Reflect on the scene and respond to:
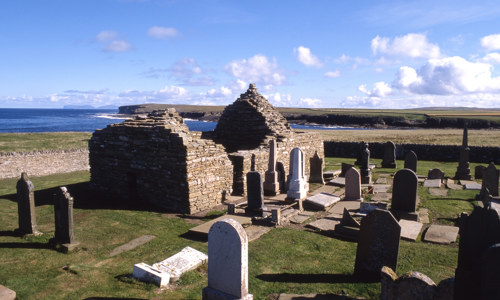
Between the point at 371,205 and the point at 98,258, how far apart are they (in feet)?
27.8

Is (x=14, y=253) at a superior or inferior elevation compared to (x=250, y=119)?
inferior

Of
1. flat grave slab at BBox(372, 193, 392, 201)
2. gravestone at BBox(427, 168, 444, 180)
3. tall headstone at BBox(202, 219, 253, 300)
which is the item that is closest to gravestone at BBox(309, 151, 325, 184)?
flat grave slab at BBox(372, 193, 392, 201)

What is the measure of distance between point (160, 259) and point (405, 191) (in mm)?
7635

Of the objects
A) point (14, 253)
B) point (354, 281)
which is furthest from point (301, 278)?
point (14, 253)

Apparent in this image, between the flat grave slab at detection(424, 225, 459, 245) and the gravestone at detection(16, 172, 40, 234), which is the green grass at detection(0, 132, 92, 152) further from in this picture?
the flat grave slab at detection(424, 225, 459, 245)

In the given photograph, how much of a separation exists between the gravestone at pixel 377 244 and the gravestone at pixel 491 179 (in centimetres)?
922

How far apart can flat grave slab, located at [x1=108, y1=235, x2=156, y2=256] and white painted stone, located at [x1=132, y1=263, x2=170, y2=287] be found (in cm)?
186

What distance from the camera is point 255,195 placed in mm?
11328

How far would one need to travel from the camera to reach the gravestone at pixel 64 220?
8.66 metres

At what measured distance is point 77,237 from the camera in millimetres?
9586

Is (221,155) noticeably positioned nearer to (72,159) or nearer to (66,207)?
(66,207)

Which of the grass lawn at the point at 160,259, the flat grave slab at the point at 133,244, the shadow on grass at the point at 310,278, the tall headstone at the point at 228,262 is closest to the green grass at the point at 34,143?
the grass lawn at the point at 160,259

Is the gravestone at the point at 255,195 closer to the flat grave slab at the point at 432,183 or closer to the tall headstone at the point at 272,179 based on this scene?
the tall headstone at the point at 272,179

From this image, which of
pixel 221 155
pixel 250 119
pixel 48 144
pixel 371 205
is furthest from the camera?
pixel 48 144
